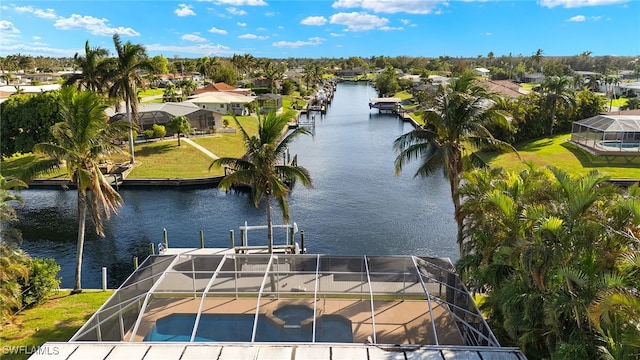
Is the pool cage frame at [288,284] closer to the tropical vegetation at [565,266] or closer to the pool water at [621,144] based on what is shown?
the tropical vegetation at [565,266]

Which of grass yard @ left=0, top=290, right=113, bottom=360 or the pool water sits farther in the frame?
the pool water

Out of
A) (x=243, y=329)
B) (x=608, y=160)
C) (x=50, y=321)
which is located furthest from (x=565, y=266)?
(x=608, y=160)

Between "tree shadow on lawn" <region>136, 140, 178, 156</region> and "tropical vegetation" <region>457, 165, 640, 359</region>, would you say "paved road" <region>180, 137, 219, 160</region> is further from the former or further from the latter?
"tropical vegetation" <region>457, 165, 640, 359</region>

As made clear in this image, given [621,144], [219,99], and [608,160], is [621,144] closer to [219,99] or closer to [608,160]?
[608,160]

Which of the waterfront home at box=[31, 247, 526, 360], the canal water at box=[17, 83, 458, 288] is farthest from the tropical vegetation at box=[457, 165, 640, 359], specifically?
the canal water at box=[17, 83, 458, 288]

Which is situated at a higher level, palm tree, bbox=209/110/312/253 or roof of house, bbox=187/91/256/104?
roof of house, bbox=187/91/256/104
